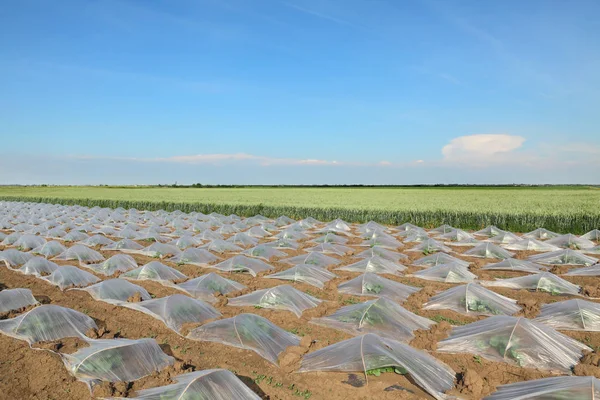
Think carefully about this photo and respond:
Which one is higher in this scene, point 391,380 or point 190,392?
point 190,392

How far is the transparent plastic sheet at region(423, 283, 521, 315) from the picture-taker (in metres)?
9.92

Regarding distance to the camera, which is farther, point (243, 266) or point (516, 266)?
point (516, 266)

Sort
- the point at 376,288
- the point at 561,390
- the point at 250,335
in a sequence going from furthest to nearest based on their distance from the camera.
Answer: the point at 376,288
the point at 250,335
the point at 561,390

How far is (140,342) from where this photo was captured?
6785mm

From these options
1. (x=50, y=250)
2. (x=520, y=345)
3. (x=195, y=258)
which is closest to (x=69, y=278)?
(x=195, y=258)

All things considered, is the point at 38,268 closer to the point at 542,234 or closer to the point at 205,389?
the point at 205,389

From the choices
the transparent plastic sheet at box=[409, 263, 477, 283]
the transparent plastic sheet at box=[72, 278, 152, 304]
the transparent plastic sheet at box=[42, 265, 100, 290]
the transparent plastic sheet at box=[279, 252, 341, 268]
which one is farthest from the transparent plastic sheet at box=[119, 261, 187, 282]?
the transparent plastic sheet at box=[409, 263, 477, 283]

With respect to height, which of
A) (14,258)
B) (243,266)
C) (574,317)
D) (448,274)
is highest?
(14,258)

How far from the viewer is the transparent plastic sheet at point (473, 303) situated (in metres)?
9.92

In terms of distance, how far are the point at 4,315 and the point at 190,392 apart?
21.8 feet

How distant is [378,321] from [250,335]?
2615mm

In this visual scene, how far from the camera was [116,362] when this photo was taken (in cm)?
641

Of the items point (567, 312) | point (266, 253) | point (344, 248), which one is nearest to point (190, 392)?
point (567, 312)

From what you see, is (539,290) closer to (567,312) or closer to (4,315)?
(567,312)
